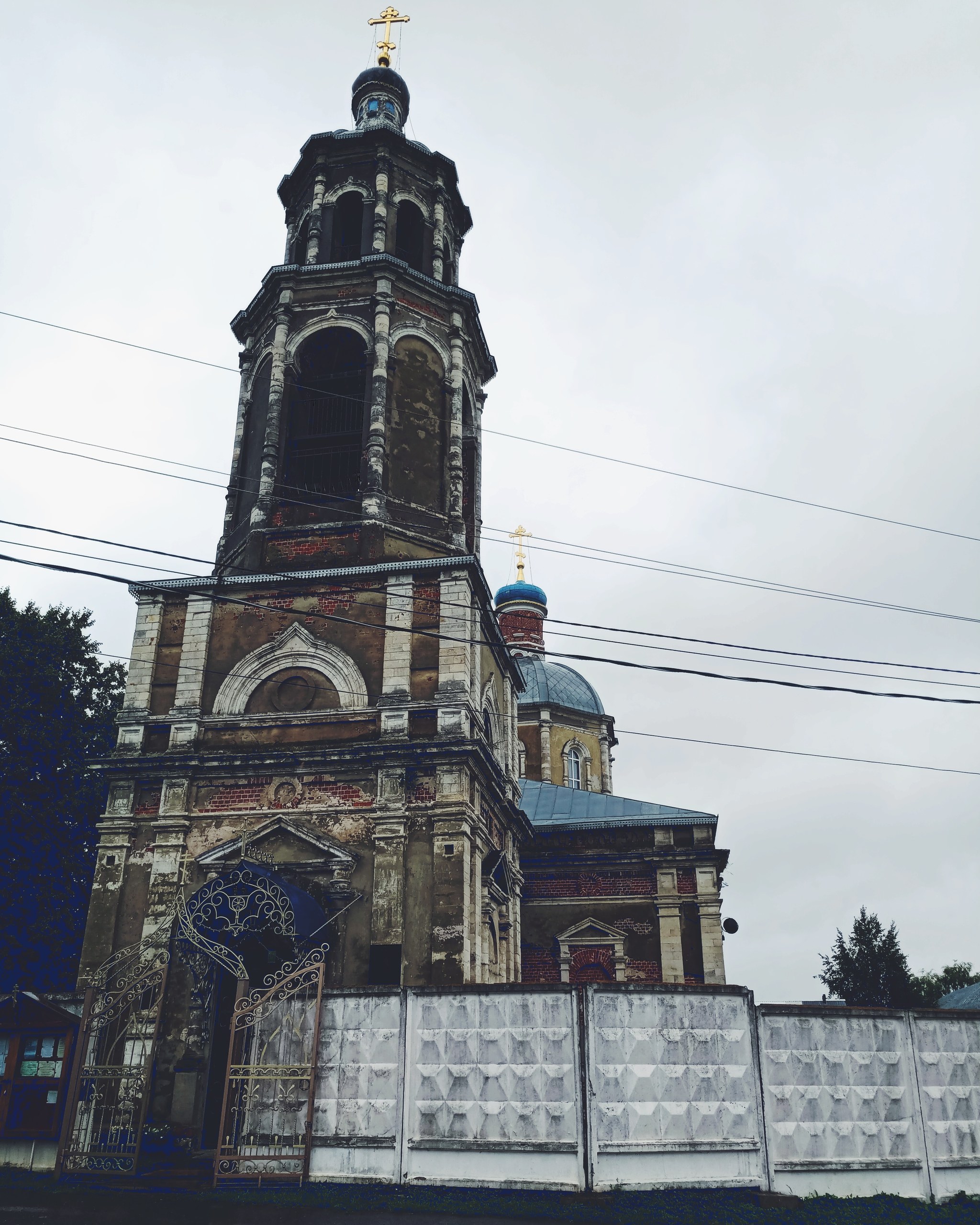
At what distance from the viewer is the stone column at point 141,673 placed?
1478 centimetres

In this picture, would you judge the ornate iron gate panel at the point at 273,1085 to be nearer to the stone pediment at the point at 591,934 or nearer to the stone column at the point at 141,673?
the stone column at the point at 141,673

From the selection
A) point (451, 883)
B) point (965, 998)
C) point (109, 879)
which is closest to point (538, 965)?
point (451, 883)

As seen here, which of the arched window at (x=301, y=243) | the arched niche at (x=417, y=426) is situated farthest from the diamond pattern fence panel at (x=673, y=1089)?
the arched window at (x=301, y=243)

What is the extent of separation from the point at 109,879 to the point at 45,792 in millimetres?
6690

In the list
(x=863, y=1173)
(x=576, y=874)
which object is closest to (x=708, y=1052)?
(x=863, y=1173)

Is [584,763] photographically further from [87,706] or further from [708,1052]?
[708,1052]

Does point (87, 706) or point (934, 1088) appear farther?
point (87, 706)

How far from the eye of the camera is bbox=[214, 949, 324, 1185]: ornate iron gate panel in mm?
8727

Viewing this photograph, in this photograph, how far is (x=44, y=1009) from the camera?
33.8 feet

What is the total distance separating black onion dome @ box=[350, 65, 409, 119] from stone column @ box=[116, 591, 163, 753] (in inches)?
497

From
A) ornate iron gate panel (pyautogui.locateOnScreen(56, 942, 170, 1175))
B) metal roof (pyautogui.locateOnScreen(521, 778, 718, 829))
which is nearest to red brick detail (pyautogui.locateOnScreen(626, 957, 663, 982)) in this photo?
metal roof (pyautogui.locateOnScreen(521, 778, 718, 829))

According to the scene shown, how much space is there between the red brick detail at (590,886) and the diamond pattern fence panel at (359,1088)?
1232cm

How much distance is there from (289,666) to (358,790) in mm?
2386

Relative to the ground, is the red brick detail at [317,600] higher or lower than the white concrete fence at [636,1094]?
higher
